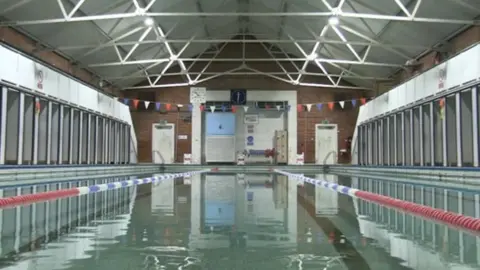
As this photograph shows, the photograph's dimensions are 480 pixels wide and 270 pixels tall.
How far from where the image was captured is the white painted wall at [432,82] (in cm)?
1477

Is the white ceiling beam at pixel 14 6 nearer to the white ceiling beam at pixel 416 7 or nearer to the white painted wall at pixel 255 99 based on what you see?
the white ceiling beam at pixel 416 7

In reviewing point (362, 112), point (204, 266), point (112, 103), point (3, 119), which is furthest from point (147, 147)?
point (204, 266)

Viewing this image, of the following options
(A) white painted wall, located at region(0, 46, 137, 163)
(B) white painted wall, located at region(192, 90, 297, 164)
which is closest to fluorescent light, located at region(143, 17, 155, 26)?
(A) white painted wall, located at region(0, 46, 137, 163)

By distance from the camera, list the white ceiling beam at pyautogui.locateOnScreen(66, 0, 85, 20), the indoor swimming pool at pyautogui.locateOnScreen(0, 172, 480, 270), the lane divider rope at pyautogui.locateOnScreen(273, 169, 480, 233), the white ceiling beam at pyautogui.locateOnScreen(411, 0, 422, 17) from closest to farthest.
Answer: the indoor swimming pool at pyautogui.locateOnScreen(0, 172, 480, 270)
the lane divider rope at pyautogui.locateOnScreen(273, 169, 480, 233)
the white ceiling beam at pyautogui.locateOnScreen(411, 0, 422, 17)
the white ceiling beam at pyautogui.locateOnScreen(66, 0, 85, 20)

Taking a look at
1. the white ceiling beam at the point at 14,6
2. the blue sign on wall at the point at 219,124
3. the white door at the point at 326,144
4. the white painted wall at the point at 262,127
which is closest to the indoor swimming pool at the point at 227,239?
the white ceiling beam at the point at 14,6

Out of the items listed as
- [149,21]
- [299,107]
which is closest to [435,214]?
[149,21]

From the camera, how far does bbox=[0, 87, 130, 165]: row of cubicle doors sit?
51.9ft

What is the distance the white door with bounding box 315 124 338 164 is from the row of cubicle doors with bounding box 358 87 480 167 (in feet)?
22.9

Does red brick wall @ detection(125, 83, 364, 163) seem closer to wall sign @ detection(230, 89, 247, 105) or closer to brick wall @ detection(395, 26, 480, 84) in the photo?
wall sign @ detection(230, 89, 247, 105)

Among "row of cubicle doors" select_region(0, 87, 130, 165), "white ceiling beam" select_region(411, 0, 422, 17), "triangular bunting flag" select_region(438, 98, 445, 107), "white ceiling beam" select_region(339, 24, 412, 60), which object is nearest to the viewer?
"row of cubicle doors" select_region(0, 87, 130, 165)

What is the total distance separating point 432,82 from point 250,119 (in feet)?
65.8

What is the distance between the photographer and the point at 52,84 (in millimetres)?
19031

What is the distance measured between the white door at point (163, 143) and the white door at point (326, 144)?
1049 centimetres

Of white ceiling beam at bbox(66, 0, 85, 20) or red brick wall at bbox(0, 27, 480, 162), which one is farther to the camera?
red brick wall at bbox(0, 27, 480, 162)
